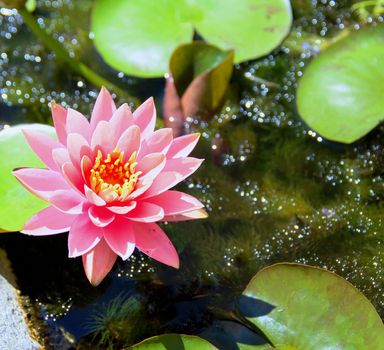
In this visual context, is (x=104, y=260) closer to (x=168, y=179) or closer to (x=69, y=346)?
(x=168, y=179)

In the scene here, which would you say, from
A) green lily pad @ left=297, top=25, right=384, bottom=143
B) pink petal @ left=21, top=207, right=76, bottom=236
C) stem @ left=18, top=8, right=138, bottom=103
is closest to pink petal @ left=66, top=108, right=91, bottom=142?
pink petal @ left=21, top=207, right=76, bottom=236

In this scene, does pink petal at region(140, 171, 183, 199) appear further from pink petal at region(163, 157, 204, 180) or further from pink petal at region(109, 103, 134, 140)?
pink petal at region(109, 103, 134, 140)

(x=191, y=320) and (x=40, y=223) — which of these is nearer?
(x=40, y=223)

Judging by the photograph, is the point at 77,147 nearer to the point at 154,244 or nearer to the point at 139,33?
the point at 154,244

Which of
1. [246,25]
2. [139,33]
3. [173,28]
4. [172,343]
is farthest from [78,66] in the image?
[172,343]

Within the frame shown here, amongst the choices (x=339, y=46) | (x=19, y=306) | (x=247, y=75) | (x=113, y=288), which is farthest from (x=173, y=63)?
(x=19, y=306)

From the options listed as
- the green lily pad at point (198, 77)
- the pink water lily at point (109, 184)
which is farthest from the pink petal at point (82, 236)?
the green lily pad at point (198, 77)

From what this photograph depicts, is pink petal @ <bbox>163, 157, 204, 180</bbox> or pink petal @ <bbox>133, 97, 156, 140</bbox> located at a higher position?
pink petal @ <bbox>133, 97, 156, 140</bbox>
